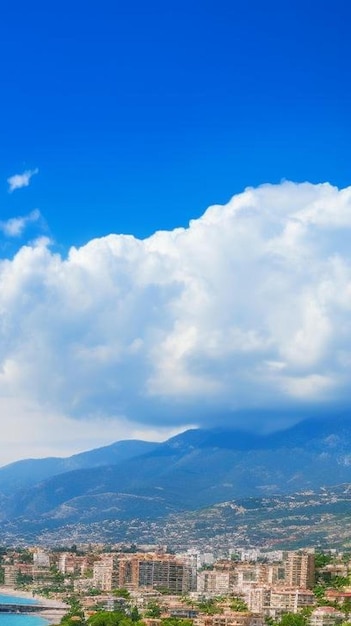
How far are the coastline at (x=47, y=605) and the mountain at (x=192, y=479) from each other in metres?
60.8

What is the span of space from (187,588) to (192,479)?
99.8 meters

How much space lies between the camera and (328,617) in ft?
111

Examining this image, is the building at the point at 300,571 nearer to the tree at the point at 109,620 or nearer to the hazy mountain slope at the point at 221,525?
A: the tree at the point at 109,620

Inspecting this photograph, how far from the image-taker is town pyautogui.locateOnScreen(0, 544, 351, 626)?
115ft

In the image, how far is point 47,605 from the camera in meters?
47.6

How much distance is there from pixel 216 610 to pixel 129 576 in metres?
14.5

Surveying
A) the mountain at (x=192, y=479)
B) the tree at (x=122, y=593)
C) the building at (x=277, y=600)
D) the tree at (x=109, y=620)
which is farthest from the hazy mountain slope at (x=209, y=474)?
the tree at (x=109, y=620)

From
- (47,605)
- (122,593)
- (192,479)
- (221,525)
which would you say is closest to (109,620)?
(122,593)

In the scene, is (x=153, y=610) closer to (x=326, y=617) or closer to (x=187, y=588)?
(x=326, y=617)

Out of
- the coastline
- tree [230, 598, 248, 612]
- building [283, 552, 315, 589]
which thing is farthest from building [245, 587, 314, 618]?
the coastline

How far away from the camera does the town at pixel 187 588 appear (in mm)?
35031

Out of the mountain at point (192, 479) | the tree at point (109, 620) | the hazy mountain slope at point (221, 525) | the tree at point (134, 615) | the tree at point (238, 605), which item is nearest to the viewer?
the tree at point (109, 620)

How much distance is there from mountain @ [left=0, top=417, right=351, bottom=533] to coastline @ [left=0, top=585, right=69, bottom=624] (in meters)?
60.8

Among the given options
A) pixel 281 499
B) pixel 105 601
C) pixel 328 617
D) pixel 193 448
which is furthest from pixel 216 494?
pixel 328 617
